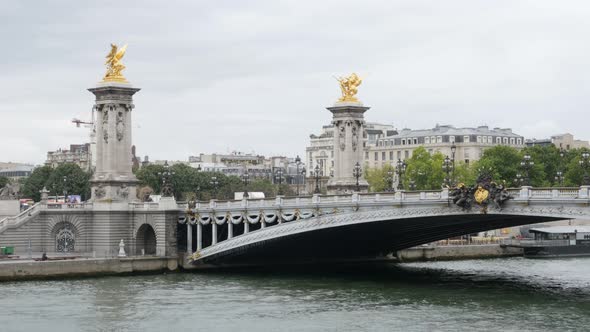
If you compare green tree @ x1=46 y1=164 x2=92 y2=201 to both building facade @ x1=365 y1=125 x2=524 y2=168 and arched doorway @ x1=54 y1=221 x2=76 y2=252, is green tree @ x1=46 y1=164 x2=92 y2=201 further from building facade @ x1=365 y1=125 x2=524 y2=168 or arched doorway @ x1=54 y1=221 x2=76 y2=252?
arched doorway @ x1=54 y1=221 x2=76 y2=252

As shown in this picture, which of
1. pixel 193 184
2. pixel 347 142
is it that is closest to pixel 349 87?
pixel 347 142

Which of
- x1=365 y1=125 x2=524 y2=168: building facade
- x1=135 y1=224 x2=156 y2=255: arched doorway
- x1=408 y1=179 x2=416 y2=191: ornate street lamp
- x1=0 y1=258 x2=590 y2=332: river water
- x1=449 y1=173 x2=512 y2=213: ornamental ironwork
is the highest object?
x1=365 y1=125 x2=524 y2=168: building facade

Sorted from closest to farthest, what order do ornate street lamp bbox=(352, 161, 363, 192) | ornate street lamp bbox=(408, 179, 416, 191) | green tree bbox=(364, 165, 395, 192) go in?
ornate street lamp bbox=(352, 161, 363, 192) → ornate street lamp bbox=(408, 179, 416, 191) → green tree bbox=(364, 165, 395, 192)

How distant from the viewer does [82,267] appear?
65.1 m

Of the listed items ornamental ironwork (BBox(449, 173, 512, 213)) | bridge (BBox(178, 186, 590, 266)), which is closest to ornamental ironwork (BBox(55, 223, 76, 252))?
bridge (BBox(178, 186, 590, 266))

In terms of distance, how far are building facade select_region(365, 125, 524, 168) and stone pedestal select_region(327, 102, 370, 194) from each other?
49.2 metres

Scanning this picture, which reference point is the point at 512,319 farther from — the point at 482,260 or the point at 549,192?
the point at 482,260

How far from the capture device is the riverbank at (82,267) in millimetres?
62781

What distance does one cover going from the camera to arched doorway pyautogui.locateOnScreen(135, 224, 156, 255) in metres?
75.1

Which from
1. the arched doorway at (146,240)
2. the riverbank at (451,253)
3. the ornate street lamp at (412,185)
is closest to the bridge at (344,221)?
the arched doorway at (146,240)

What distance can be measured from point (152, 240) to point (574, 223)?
4376cm

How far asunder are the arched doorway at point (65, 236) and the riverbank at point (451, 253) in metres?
21.0

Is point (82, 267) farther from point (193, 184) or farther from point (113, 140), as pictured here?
point (193, 184)

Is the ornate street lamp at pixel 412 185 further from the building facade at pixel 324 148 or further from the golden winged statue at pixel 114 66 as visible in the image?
the building facade at pixel 324 148
